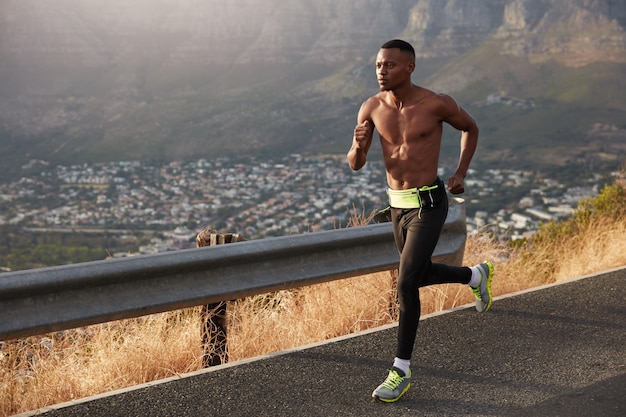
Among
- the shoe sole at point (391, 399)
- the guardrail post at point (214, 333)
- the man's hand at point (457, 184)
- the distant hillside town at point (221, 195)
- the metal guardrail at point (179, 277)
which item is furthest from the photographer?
the distant hillside town at point (221, 195)

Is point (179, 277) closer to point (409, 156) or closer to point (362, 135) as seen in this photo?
point (362, 135)

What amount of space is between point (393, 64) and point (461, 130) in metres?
0.55

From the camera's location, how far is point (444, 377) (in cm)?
461

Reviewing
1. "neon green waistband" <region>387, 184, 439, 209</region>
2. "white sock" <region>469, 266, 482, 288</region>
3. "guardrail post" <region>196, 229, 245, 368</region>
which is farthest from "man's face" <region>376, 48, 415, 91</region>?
"guardrail post" <region>196, 229, 245, 368</region>

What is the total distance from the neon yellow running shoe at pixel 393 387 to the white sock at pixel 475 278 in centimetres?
114

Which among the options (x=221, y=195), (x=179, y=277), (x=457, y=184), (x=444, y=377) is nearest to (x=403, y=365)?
(x=444, y=377)

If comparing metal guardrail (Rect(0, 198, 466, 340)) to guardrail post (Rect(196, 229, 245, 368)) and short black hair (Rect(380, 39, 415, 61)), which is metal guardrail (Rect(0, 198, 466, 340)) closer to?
guardrail post (Rect(196, 229, 245, 368))

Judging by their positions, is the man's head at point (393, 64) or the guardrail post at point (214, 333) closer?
the man's head at point (393, 64)

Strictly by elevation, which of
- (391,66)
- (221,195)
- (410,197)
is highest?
(391,66)

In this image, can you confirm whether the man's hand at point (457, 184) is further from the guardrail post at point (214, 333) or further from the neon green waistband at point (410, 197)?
the guardrail post at point (214, 333)

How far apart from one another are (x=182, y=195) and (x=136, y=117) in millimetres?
44582

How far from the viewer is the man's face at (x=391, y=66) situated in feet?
14.3

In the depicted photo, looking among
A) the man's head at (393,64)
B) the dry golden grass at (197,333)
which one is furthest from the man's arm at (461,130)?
the dry golden grass at (197,333)

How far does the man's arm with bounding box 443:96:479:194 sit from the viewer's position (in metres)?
4.47
